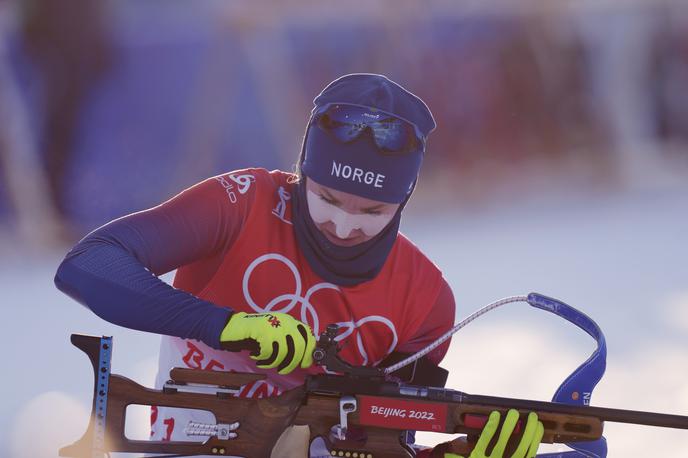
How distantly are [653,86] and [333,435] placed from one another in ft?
32.4

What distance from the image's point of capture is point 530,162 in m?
11.5

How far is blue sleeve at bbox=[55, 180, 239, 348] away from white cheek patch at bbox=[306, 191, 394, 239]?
1.27 feet

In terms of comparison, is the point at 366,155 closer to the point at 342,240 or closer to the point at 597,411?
the point at 342,240

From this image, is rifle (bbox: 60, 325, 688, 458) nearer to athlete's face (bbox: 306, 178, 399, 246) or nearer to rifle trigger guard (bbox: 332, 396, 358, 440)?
rifle trigger guard (bbox: 332, 396, 358, 440)

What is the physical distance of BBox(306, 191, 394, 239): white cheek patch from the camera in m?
3.71

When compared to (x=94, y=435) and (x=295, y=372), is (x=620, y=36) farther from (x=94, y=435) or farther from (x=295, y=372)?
(x=94, y=435)

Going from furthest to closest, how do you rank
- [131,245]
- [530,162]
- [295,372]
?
[530,162] < [295,372] < [131,245]

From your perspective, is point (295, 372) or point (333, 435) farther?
point (295, 372)

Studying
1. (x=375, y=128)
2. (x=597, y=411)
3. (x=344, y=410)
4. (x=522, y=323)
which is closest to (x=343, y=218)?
(x=375, y=128)

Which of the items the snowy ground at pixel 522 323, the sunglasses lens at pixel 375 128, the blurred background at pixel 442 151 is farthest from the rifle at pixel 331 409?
the blurred background at pixel 442 151

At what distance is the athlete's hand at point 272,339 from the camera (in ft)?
11.0

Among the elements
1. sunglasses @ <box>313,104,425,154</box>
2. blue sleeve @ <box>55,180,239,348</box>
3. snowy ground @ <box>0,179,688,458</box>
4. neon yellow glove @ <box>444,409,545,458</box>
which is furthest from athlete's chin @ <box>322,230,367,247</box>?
snowy ground @ <box>0,179,688,458</box>

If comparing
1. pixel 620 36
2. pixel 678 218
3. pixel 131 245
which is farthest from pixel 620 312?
pixel 620 36

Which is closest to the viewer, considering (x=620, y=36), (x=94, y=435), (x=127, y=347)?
(x=94, y=435)
